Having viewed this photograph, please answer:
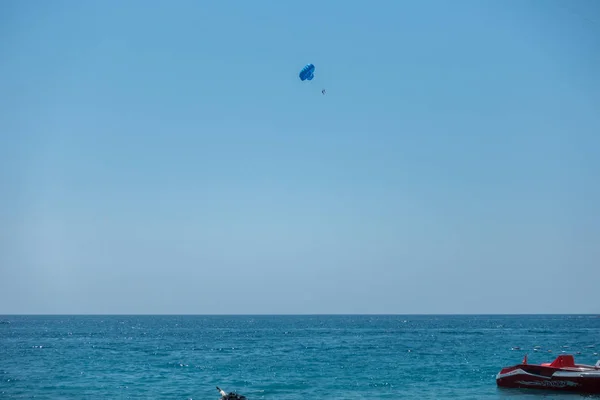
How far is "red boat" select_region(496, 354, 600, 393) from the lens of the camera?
40.5 metres

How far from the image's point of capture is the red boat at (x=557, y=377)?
133ft

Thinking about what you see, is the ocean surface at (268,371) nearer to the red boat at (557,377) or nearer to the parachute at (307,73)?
the red boat at (557,377)

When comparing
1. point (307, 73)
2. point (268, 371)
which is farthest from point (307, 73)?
point (268, 371)

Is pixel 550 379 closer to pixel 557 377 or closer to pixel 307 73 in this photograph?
pixel 557 377

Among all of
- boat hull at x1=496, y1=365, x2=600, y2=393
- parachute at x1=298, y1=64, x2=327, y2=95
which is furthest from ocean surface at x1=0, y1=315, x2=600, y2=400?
parachute at x1=298, y1=64, x2=327, y2=95

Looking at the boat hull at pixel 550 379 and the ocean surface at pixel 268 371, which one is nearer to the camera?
the boat hull at pixel 550 379

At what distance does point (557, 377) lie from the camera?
137 feet

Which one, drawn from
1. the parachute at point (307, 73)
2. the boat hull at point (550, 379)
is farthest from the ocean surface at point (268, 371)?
the parachute at point (307, 73)

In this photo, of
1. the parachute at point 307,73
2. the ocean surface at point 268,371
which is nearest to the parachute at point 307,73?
the parachute at point 307,73

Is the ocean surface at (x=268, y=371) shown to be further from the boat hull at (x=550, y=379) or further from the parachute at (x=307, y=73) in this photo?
the parachute at (x=307, y=73)

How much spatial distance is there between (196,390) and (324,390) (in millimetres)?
9120

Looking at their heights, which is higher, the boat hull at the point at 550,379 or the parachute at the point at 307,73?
the parachute at the point at 307,73

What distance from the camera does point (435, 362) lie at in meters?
59.8

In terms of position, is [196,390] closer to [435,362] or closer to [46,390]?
[46,390]
